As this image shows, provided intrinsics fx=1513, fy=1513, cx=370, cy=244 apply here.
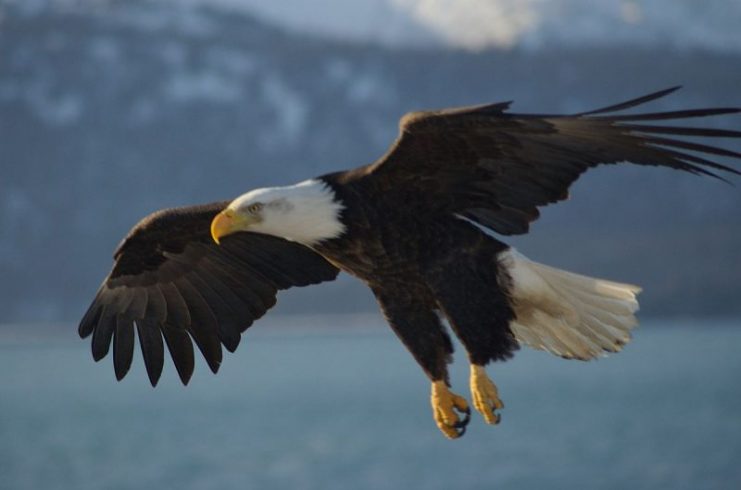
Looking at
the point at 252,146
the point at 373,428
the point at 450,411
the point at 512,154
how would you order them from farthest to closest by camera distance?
the point at 252,146, the point at 373,428, the point at 450,411, the point at 512,154

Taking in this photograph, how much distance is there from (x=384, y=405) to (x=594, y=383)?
8896 mm

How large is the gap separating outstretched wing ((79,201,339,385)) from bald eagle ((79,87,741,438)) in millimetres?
251

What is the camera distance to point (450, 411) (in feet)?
19.2

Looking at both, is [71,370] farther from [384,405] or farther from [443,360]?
[443,360]

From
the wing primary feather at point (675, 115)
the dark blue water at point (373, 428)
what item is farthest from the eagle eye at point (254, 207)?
the dark blue water at point (373, 428)

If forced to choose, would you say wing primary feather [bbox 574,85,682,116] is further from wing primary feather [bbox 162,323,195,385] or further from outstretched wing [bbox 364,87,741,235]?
wing primary feather [bbox 162,323,195,385]

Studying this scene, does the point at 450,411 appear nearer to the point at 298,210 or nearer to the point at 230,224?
the point at 298,210

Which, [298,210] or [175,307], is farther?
[175,307]

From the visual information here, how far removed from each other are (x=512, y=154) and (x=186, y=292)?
1.76 m

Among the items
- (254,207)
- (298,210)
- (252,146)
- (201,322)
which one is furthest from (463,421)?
(252,146)

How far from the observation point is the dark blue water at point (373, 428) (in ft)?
105

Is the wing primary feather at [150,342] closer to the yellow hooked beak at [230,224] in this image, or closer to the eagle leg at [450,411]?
the yellow hooked beak at [230,224]

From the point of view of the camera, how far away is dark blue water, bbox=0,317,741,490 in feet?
105

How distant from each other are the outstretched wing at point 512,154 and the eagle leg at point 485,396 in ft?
1.84
